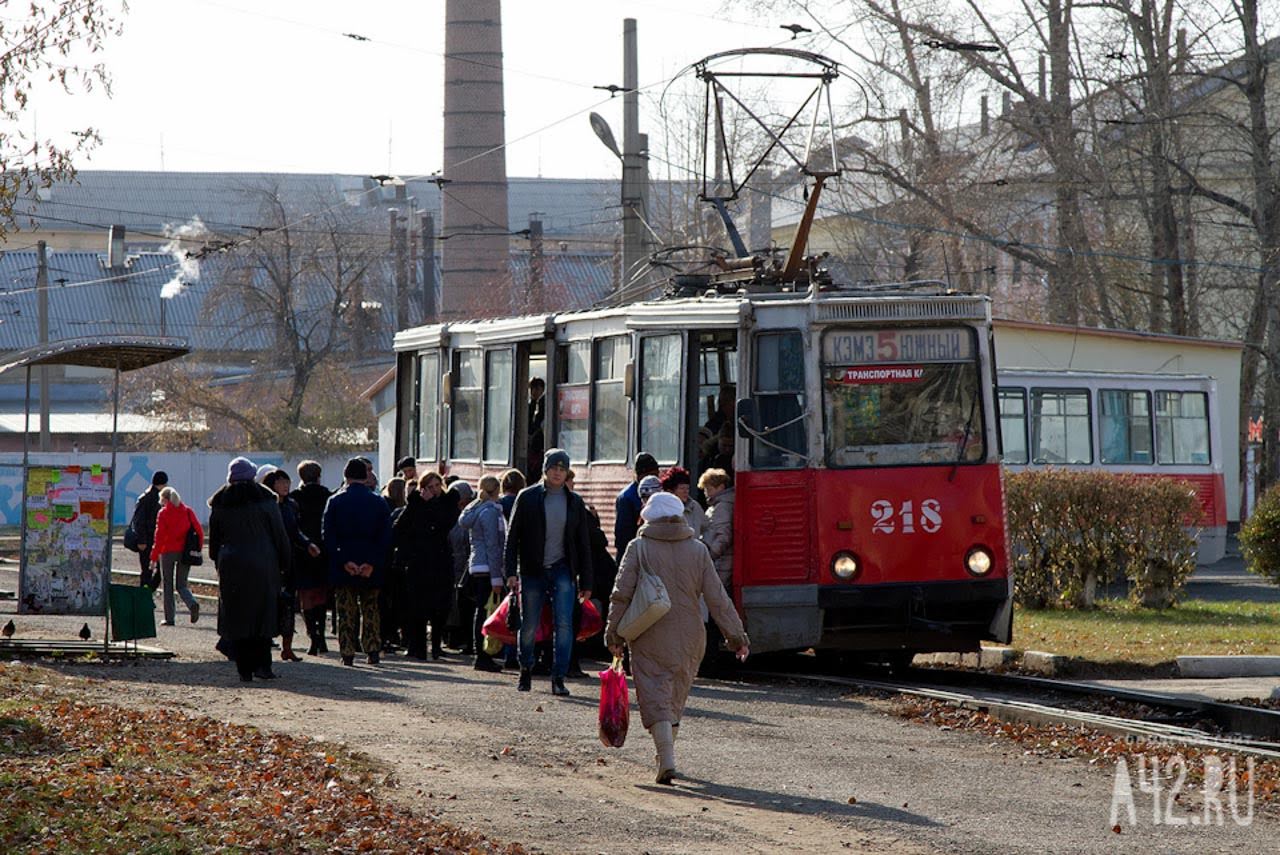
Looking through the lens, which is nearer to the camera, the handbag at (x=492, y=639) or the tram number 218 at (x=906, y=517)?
the tram number 218 at (x=906, y=517)

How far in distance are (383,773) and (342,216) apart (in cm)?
6489

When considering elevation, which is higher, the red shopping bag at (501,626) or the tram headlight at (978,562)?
the tram headlight at (978,562)

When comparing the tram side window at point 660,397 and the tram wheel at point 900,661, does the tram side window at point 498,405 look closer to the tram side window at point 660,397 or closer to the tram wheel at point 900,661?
the tram side window at point 660,397

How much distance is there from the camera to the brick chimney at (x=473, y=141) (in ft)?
157

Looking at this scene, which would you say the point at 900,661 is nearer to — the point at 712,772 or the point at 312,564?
the point at 312,564

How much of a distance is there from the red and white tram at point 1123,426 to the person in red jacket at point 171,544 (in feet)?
44.4

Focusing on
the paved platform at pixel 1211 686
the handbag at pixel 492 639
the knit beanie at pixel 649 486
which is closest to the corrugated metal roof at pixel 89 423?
the handbag at pixel 492 639

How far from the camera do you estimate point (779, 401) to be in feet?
50.9

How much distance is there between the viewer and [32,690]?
44.1 ft

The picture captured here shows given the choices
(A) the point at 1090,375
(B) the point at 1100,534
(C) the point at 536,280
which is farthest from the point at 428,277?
(B) the point at 1100,534

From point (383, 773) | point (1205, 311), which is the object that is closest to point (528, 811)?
A: point (383, 773)

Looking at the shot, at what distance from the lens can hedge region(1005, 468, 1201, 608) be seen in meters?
21.0

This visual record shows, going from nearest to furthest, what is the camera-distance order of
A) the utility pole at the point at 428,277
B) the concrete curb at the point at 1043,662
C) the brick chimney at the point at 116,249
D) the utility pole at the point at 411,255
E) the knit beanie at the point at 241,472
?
the knit beanie at the point at 241,472 → the concrete curb at the point at 1043,662 → the utility pole at the point at 428,277 → the utility pole at the point at 411,255 → the brick chimney at the point at 116,249

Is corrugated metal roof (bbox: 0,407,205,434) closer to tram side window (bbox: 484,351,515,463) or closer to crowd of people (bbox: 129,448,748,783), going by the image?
tram side window (bbox: 484,351,515,463)
